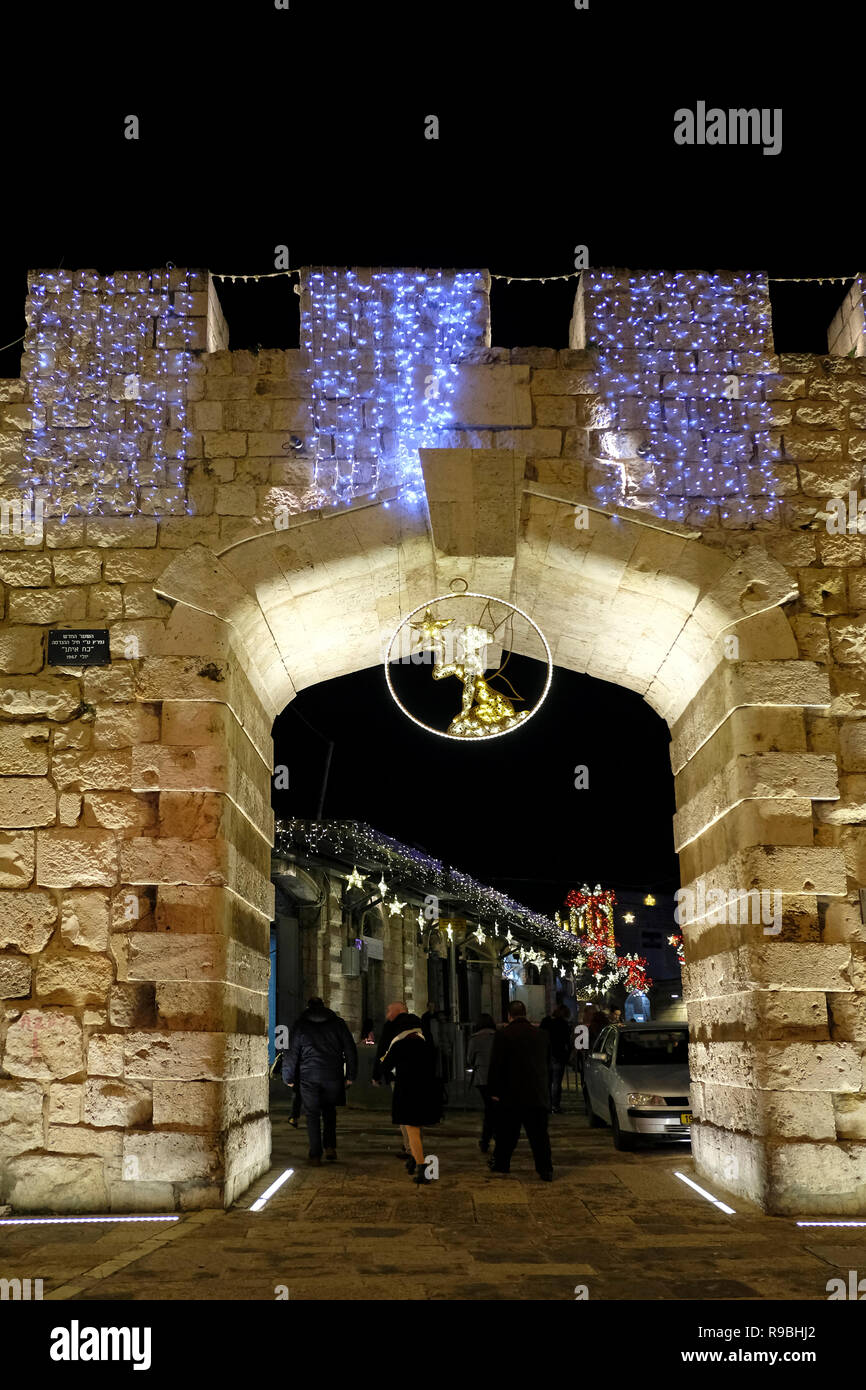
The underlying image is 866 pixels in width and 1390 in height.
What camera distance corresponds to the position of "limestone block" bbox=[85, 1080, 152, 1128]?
629 centimetres

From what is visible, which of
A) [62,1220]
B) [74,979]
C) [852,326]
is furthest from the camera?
[852,326]

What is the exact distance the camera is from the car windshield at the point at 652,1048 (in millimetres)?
10609

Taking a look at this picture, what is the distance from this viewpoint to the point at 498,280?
767cm

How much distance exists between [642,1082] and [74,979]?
213 inches

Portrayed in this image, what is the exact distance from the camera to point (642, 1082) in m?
10.0

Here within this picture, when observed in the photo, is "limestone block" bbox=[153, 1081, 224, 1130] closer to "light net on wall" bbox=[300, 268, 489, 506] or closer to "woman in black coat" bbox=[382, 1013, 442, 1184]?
"woman in black coat" bbox=[382, 1013, 442, 1184]

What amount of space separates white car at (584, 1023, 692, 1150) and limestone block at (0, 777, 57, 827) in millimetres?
5597

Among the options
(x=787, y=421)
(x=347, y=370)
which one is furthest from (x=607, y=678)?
(x=347, y=370)

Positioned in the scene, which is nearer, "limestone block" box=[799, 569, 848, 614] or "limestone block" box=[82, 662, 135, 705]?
"limestone block" box=[82, 662, 135, 705]

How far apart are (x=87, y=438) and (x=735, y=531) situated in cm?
399

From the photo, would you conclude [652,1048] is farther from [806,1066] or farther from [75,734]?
[75,734]

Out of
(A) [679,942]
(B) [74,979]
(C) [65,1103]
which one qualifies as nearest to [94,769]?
(B) [74,979]

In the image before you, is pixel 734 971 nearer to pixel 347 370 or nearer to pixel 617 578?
pixel 617 578

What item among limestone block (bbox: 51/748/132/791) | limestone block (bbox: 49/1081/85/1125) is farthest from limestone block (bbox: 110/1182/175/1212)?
limestone block (bbox: 51/748/132/791)
